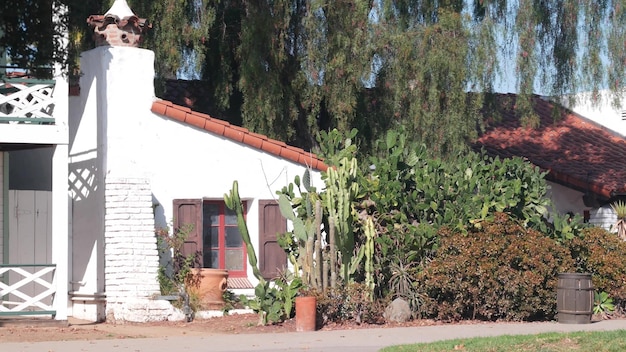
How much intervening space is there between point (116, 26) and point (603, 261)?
29.2 ft

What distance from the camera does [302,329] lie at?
1650 cm

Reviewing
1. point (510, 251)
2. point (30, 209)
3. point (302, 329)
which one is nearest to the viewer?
point (302, 329)

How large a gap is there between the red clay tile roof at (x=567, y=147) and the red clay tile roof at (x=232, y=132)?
646cm

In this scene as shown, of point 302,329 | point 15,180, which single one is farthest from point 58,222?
point 302,329

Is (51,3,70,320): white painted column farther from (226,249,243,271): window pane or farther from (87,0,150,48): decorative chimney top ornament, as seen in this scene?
(226,249,243,271): window pane

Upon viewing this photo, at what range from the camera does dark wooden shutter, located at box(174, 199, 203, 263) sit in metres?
→ 19.3

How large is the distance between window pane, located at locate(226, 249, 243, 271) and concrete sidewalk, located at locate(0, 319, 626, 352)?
161 inches

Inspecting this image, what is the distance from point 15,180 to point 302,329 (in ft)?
21.4

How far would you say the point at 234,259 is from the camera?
20.1 metres

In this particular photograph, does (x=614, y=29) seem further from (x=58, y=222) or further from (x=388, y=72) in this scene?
(x=58, y=222)

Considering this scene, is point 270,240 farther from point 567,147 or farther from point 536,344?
point 567,147

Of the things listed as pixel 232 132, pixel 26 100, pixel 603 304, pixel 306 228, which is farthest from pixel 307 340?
pixel 26 100

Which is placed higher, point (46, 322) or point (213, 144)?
point (213, 144)

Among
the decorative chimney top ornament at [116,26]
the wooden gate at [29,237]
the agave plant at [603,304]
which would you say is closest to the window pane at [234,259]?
the wooden gate at [29,237]
